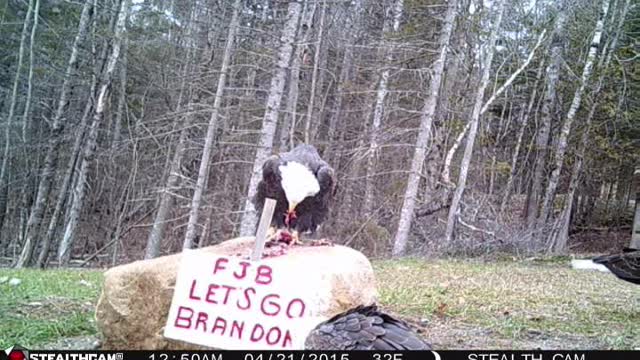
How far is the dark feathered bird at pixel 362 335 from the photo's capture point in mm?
1964

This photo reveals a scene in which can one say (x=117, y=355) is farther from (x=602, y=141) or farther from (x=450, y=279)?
(x=602, y=141)

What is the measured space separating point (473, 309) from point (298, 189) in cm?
201

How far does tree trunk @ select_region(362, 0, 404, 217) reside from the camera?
11078mm

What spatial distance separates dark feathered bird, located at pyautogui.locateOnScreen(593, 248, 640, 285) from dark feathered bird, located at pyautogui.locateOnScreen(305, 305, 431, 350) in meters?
2.74

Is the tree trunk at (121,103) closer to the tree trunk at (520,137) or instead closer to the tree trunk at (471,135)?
the tree trunk at (471,135)

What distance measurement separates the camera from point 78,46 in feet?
32.5

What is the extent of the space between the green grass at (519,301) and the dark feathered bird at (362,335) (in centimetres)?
155

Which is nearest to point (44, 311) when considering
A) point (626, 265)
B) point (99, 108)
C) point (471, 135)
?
point (626, 265)

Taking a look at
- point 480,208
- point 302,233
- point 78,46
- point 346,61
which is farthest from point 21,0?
point 302,233

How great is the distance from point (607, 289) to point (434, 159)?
18.2 ft

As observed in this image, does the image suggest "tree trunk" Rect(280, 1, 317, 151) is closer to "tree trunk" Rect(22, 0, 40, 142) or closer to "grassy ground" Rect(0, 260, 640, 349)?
"grassy ground" Rect(0, 260, 640, 349)

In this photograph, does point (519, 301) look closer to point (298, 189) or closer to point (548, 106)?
point (298, 189)
